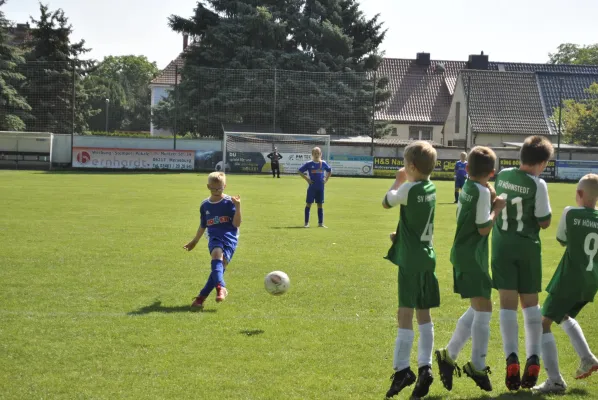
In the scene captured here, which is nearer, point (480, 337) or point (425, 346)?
point (425, 346)

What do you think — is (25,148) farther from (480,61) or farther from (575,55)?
(575,55)

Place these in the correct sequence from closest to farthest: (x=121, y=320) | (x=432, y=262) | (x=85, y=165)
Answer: (x=432, y=262), (x=121, y=320), (x=85, y=165)

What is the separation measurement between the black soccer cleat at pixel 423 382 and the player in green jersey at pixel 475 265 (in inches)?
10.2

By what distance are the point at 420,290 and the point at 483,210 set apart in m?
0.69

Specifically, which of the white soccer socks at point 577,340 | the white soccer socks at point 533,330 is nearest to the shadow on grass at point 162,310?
the white soccer socks at point 533,330

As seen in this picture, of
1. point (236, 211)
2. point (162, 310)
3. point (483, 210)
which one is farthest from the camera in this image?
point (236, 211)

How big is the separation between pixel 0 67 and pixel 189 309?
42.0 m

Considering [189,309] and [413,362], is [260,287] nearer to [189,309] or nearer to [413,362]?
[189,309]

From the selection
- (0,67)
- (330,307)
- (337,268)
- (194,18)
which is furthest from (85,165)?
(330,307)

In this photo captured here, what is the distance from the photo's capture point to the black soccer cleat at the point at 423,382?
17.5 feet

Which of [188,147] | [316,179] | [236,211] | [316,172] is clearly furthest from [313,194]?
[188,147]

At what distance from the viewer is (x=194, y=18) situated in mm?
53375

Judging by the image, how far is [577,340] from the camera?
19.3 feet

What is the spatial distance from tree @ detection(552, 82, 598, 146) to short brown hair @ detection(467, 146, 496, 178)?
46166 mm
